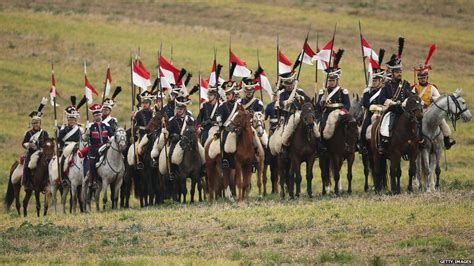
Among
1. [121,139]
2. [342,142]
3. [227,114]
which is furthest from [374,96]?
[121,139]

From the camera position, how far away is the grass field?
24.2 meters

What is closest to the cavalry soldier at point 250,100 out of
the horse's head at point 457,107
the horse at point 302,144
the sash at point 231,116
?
the sash at point 231,116

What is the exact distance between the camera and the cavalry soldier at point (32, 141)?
39.3 m

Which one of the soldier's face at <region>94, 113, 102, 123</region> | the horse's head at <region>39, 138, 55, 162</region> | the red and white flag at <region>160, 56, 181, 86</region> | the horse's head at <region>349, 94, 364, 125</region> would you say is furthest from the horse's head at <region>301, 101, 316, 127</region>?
the horse's head at <region>39, 138, 55, 162</region>

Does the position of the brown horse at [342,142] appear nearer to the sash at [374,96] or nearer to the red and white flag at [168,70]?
the sash at [374,96]

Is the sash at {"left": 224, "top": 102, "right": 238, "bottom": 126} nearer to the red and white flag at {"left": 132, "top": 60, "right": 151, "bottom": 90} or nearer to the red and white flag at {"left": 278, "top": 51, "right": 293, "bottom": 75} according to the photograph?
the red and white flag at {"left": 278, "top": 51, "right": 293, "bottom": 75}

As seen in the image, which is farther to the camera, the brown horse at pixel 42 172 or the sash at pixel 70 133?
the brown horse at pixel 42 172

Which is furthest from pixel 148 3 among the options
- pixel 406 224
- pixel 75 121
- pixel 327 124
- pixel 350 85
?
pixel 406 224

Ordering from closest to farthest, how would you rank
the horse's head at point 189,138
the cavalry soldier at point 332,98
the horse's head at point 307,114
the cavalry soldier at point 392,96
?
1. the cavalry soldier at point 392,96
2. the horse's head at point 307,114
3. the cavalry soldier at point 332,98
4. the horse's head at point 189,138

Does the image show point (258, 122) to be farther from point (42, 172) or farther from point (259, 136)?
point (42, 172)

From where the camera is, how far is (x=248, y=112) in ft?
111

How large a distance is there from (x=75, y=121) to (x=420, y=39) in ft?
157

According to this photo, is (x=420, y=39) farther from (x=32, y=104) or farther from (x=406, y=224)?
(x=406, y=224)

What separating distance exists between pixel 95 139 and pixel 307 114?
7.05m
